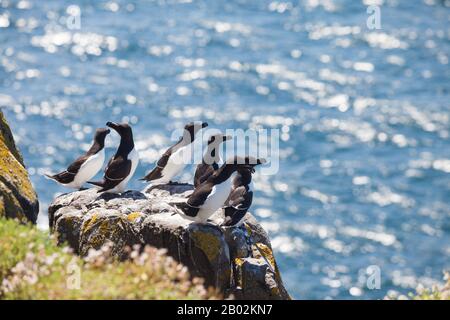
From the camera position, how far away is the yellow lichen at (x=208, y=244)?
16.8 metres

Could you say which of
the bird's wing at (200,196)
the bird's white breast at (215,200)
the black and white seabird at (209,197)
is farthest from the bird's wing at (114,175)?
the bird's white breast at (215,200)

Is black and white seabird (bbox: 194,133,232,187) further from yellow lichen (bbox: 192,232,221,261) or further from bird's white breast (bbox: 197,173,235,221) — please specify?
yellow lichen (bbox: 192,232,221,261)

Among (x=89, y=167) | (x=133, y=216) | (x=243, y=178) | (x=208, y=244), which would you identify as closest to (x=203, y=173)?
(x=243, y=178)

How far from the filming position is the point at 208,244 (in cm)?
1677

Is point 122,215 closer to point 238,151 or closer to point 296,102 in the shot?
point 238,151

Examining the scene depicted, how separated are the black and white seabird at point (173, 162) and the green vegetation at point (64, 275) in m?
4.70

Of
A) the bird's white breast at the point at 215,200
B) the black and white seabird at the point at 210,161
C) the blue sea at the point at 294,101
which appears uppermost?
the black and white seabird at the point at 210,161

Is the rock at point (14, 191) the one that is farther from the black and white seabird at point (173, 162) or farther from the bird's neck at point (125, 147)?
the black and white seabird at point (173, 162)

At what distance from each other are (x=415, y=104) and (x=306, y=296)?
66.9 ft

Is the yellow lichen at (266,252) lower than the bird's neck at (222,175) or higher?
lower

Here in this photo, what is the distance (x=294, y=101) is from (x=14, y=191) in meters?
46.6

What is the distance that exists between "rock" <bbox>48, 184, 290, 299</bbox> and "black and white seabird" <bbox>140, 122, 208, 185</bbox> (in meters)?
0.98

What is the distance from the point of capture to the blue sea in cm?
5234

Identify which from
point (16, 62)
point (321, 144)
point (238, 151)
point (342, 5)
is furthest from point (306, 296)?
point (342, 5)
